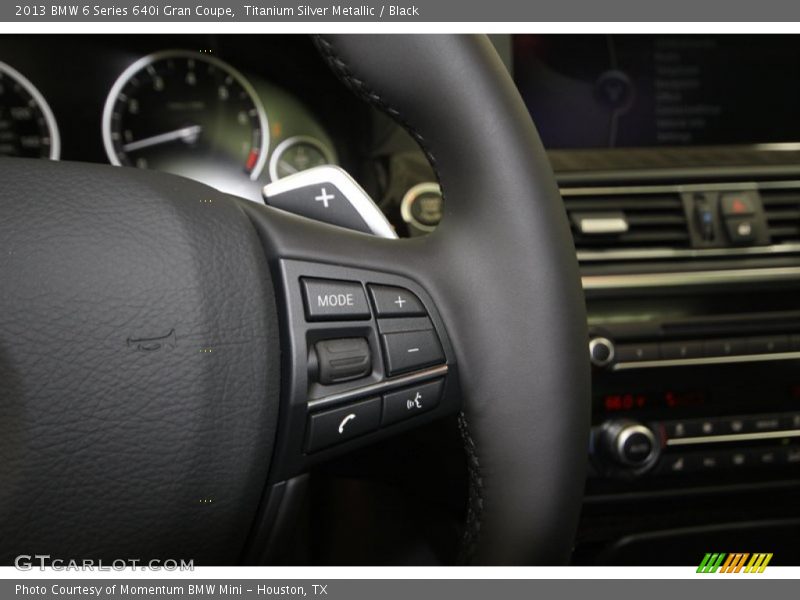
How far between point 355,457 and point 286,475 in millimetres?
126

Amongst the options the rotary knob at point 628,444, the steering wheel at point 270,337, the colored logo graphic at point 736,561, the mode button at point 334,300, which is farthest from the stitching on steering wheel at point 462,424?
the colored logo graphic at point 736,561

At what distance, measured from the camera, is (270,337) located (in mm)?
454

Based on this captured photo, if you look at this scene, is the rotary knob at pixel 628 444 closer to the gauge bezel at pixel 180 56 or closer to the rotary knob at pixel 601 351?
the rotary knob at pixel 601 351

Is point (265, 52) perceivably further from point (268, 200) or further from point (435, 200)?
point (268, 200)

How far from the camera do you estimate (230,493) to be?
0.45m

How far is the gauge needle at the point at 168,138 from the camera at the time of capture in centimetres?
122

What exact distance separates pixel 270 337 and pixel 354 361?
6 cm

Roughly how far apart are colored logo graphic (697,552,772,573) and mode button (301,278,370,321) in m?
0.63

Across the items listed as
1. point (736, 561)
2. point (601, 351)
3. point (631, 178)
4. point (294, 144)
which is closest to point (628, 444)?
point (601, 351)

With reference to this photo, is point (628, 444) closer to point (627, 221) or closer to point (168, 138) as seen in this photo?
point (627, 221)

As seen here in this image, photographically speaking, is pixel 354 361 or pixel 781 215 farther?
pixel 781 215

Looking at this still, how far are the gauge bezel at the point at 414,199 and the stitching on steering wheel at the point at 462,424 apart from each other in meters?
0.44

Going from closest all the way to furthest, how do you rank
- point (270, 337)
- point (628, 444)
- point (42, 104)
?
point (270, 337)
point (628, 444)
point (42, 104)

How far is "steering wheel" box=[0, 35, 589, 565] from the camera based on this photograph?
0.42 metres
